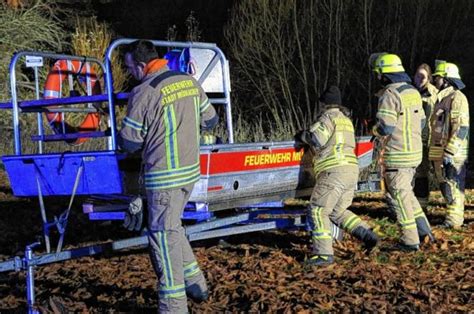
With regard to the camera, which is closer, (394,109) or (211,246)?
(394,109)

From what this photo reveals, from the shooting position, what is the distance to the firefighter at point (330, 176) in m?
7.05

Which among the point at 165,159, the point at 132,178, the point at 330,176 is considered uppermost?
the point at 165,159

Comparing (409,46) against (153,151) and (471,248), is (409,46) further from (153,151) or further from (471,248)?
(153,151)

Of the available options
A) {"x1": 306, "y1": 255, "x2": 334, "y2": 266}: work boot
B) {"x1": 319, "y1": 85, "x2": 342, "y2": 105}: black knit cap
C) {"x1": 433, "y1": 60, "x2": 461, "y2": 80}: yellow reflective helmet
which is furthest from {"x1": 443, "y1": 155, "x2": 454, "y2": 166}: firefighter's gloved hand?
{"x1": 306, "y1": 255, "x2": 334, "y2": 266}: work boot

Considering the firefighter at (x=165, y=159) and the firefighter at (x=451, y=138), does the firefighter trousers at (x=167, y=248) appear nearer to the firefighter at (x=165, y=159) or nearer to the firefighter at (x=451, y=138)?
the firefighter at (x=165, y=159)

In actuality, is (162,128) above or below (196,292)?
above

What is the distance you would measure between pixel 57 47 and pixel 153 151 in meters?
17.5

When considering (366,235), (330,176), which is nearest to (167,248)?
(330,176)

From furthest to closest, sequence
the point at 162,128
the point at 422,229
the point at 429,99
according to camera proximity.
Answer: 1. the point at 429,99
2. the point at 422,229
3. the point at 162,128

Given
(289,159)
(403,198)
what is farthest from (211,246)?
(403,198)

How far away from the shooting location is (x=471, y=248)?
25.2ft

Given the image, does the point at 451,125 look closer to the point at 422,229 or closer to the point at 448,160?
the point at 448,160

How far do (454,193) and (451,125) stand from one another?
0.81 meters

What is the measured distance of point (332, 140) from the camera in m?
7.12
